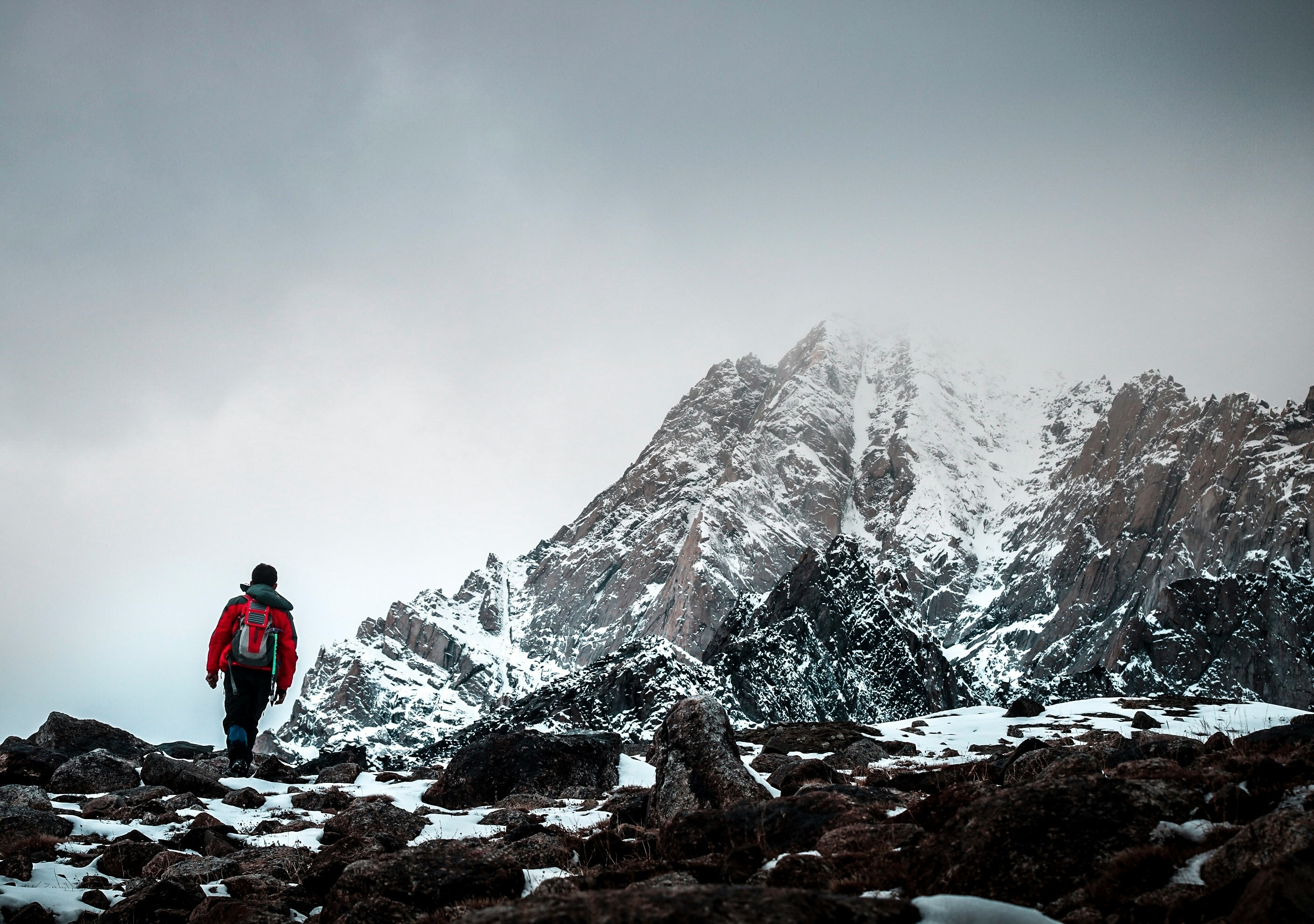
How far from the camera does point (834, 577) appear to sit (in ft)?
359

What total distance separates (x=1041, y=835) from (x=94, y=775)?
17.7 metres

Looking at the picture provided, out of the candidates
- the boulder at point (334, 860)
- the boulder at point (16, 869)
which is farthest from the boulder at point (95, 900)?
the boulder at point (334, 860)

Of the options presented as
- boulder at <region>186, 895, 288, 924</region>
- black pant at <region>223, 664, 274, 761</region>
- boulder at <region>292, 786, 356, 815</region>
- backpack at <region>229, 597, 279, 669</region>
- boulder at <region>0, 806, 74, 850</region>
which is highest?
backpack at <region>229, 597, 279, 669</region>

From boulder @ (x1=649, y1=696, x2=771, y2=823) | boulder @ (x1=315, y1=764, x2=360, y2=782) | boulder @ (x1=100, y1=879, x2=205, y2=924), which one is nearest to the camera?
boulder @ (x1=100, y1=879, x2=205, y2=924)

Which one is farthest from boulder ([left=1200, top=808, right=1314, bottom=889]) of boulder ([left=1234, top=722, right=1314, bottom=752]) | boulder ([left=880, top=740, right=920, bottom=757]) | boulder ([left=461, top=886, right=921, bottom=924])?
boulder ([left=880, top=740, right=920, bottom=757])

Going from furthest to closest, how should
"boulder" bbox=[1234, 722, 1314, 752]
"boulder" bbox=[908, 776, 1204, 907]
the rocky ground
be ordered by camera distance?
"boulder" bbox=[1234, 722, 1314, 752], "boulder" bbox=[908, 776, 1204, 907], the rocky ground

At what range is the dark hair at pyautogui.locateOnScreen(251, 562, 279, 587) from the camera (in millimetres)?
17172

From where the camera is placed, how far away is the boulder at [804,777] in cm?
1466

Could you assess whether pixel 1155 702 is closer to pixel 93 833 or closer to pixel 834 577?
pixel 93 833

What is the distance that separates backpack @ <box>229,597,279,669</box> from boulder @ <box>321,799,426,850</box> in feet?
13.9

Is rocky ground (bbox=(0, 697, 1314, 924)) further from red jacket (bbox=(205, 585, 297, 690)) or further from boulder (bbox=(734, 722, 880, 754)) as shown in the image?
boulder (bbox=(734, 722, 880, 754))

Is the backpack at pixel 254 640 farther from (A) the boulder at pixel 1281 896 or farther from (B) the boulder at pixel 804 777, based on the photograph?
(A) the boulder at pixel 1281 896

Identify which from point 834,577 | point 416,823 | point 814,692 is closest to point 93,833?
point 416,823

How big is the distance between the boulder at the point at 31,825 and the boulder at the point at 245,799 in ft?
10.5
